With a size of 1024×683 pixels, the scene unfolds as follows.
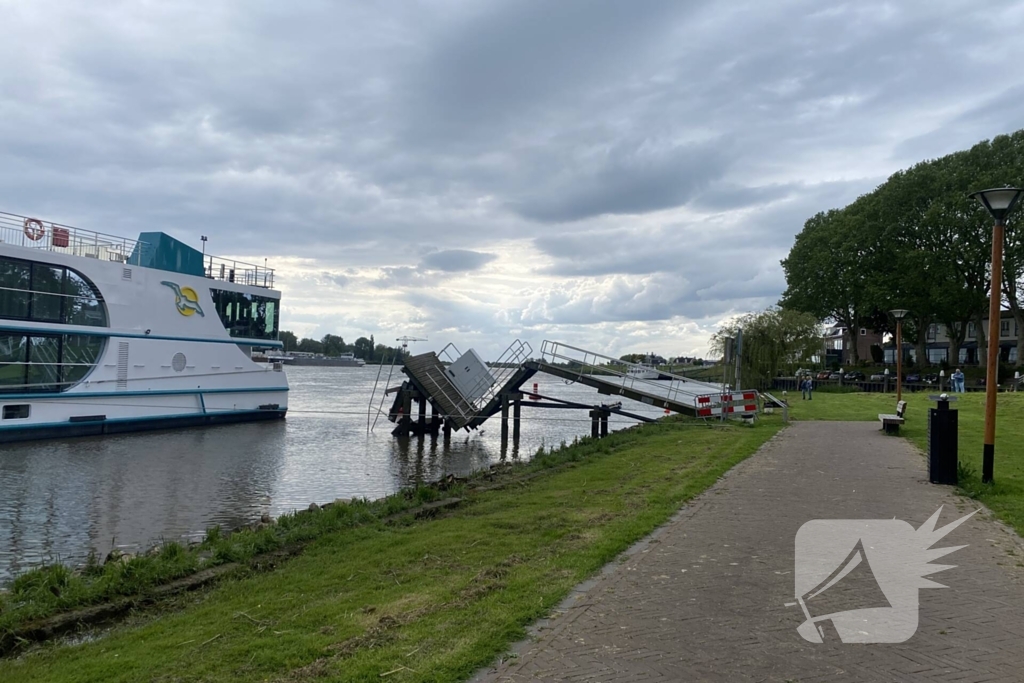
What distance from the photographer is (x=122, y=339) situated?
28453 mm

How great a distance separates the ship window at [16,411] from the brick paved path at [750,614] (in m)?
24.1

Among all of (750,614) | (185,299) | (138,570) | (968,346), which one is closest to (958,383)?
(968,346)

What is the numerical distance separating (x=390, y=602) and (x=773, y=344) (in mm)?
48617

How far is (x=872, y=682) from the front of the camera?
436cm

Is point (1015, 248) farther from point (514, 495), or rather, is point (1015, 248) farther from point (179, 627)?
point (179, 627)

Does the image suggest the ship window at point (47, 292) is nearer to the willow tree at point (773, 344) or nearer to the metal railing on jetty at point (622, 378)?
the metal railing on jetty at point (622, 378)

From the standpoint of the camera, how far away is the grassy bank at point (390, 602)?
16.3 feet

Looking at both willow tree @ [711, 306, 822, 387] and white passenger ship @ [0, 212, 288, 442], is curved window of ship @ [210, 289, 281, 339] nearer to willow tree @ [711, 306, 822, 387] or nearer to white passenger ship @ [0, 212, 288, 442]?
white passenger ship @ [0, 212, 288, 442]

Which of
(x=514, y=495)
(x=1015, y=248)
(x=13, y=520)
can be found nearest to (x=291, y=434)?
(x=13, y=520)

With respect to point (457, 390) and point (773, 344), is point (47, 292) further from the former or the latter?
point (773, 344)

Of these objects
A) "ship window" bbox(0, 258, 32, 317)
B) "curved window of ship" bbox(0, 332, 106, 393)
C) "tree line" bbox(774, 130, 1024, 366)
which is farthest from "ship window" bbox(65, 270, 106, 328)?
"tree line" bbox(774, 130, 1024, 366)

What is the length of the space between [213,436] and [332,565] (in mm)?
23312

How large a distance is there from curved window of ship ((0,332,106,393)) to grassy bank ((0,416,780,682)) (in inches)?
818

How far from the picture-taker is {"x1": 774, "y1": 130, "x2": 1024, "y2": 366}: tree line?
165 feet
